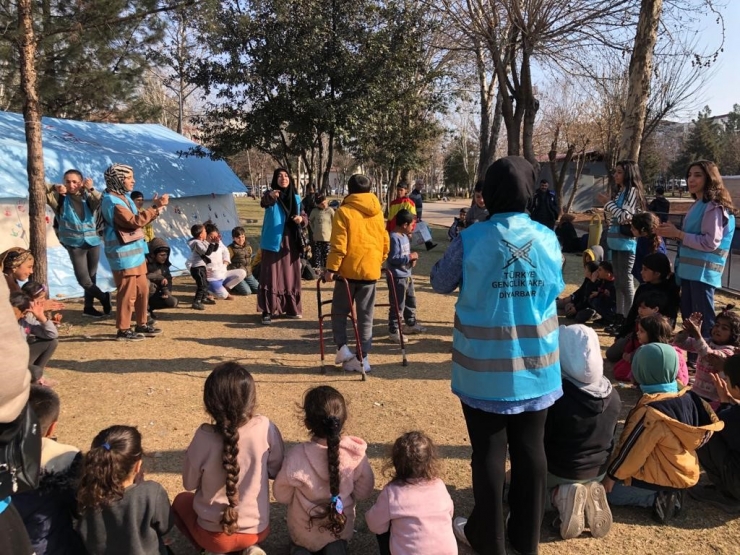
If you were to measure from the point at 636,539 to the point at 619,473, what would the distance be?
1.11 feet

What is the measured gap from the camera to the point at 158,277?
754 centimetres

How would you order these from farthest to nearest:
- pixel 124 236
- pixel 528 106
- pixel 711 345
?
1. pixel 528 106
2. pixel 124 236
3. pixel 711 345

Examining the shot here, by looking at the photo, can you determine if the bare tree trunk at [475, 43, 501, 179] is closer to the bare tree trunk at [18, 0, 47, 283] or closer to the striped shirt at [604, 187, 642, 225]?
the striped shirt at [604, 187, 642, 225]

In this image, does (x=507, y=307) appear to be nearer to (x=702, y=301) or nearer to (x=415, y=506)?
(x=415, y=506)

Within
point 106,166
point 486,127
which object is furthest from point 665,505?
point 486,127

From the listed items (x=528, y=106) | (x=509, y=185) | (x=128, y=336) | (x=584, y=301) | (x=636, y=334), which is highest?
(x=528, y=106)

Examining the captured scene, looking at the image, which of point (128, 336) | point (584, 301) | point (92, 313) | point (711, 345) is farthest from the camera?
point (92, 313)

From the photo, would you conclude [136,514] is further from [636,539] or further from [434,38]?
[434,38]

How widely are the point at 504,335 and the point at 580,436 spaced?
974 mm

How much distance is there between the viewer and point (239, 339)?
6602mm

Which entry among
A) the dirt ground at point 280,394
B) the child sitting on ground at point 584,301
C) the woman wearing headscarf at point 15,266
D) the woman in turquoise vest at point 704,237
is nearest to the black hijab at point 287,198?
the dirt ground at point 280,394

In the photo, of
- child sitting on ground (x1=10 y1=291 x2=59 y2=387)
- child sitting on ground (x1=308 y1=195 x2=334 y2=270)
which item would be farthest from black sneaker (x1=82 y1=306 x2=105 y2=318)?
child sitting on ground (x1=308 y1=195 x2=334 y2=270)

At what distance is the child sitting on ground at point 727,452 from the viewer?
121 inches

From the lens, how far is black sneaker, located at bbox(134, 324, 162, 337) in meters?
6.50
